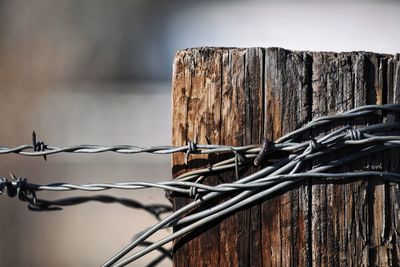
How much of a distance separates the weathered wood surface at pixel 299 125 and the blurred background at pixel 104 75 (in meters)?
2.08

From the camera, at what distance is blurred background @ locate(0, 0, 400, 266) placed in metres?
3.66

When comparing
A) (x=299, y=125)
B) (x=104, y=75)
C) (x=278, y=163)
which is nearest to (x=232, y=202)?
(x=278, y=163)

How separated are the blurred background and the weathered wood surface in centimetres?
208

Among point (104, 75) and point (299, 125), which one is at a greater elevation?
point (104, 75)

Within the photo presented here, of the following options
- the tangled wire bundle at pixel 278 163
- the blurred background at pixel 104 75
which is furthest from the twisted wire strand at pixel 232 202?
the blurred background at pixel 104 75

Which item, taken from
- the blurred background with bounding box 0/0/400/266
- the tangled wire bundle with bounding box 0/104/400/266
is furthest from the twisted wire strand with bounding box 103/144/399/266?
the blurred background with bounding box 0/0/400/266

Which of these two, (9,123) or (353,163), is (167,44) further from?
(353,163)

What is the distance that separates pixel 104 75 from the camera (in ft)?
12.6

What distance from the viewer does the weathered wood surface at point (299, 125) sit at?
1.58 meters

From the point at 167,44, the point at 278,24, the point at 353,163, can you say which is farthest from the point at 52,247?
the point at 353,163

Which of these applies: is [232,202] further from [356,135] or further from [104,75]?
[104,75]

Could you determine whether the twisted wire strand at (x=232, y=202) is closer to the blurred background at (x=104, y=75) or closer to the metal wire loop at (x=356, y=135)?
the metal wire loop at (x=356, y=135)

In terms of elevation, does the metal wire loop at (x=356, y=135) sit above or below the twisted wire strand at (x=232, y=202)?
above

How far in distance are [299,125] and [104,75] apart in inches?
95.3
